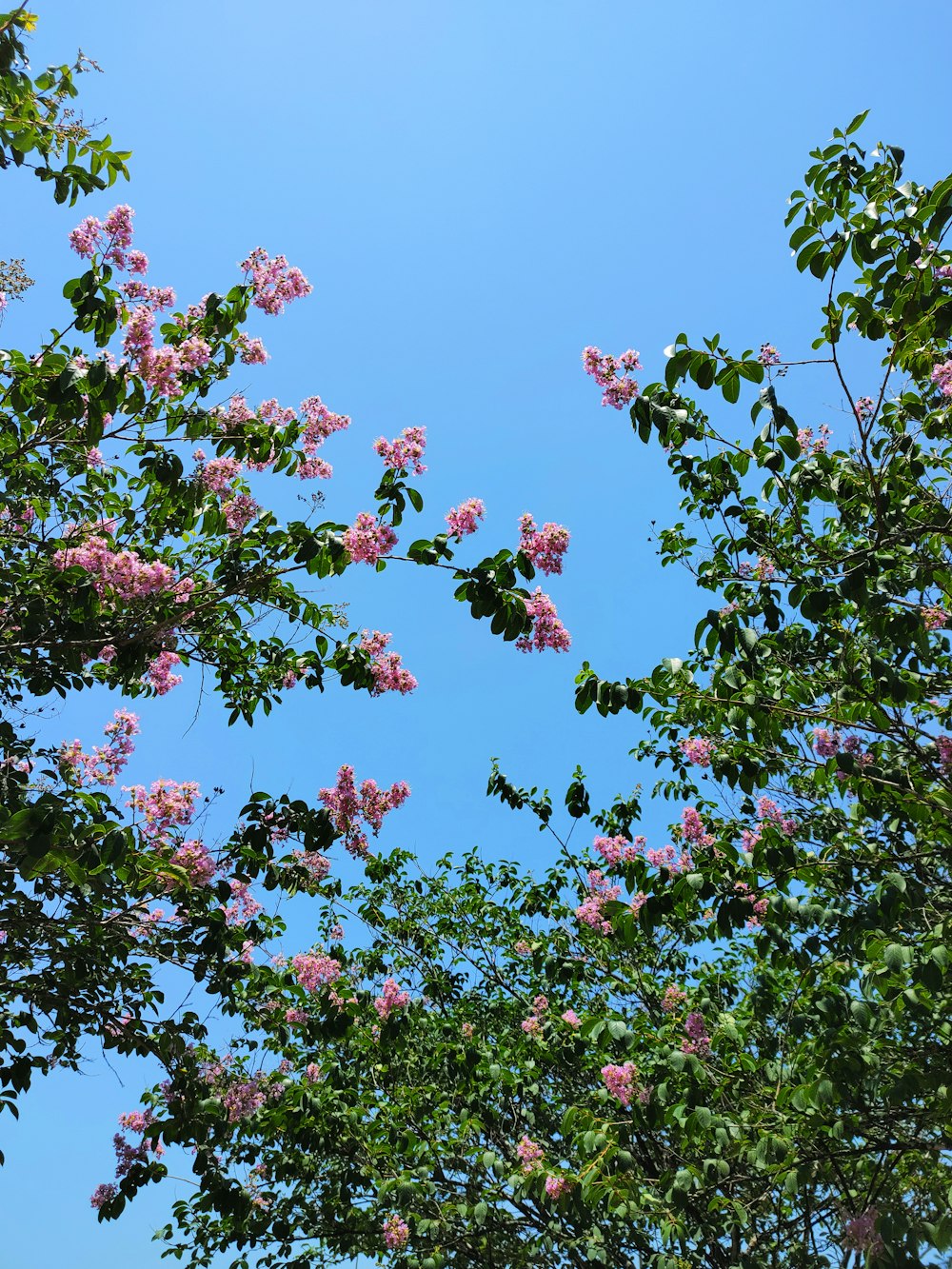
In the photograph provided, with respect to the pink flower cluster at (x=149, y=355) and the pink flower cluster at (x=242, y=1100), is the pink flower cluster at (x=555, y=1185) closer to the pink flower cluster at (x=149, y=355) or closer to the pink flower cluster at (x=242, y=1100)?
the pink flower cluster at (x=242, y=1100)

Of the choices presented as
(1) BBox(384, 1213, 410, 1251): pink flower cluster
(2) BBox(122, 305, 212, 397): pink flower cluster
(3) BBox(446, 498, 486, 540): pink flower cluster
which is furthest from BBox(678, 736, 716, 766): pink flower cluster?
(1) BBox(384, 1213, 410, 1251): pink flower cluster

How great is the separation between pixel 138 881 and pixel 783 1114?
9.24 feet

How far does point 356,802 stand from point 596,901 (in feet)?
6.24

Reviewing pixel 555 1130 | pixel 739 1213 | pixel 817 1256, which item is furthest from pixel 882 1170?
pixel 555 1130

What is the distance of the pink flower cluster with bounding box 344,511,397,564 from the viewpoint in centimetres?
377

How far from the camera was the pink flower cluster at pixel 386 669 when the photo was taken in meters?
4.39

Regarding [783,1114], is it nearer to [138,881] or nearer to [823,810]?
→ [823,810]

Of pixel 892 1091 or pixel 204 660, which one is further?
pixel 204 660

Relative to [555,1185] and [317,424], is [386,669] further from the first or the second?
[555,1185]

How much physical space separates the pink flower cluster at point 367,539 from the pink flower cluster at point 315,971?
3.56 metres

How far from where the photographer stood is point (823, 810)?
4090 millimetres

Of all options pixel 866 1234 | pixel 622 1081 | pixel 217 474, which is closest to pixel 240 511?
pixel 217 474

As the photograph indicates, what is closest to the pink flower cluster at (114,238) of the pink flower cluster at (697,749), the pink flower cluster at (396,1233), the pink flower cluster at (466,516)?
the pink flower cluster at (466,516)

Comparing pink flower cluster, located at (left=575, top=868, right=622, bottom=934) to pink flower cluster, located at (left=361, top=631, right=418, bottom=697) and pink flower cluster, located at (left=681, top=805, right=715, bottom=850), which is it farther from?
pink flower cluster, located at (left=361, top=631, right=418, bottom=697)
